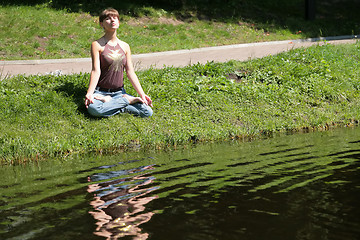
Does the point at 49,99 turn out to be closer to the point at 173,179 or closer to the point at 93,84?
the point at 93,84

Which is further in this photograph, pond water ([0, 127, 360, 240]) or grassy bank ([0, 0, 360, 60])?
grassy bank ([0, 0, 360, 60])

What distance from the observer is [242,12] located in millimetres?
26656

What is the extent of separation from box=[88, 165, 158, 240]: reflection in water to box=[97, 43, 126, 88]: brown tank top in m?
3.54

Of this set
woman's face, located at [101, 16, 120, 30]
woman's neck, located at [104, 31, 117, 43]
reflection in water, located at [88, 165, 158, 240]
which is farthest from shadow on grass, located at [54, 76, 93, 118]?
reflection in water, located at [88, 165, 158, 240]

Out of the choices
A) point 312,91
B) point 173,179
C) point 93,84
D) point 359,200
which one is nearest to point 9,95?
point 93,84

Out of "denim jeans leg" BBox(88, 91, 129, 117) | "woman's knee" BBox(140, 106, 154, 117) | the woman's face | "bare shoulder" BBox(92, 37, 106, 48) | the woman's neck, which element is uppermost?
the woman's face

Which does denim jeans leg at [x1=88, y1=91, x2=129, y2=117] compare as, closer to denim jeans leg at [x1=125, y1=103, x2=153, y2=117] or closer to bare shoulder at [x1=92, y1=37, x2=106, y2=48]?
denim jeans leg at [x1=125, y1=103, x2=153, y2=117]

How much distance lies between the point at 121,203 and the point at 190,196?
0.65m

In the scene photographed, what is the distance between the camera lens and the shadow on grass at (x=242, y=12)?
23.9 meters

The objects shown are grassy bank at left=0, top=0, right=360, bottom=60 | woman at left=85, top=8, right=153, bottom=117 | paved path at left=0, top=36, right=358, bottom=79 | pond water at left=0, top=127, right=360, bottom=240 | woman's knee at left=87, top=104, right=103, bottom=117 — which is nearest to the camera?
pond water at left=0, top=127, right=360, bottom=240

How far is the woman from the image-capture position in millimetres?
8961

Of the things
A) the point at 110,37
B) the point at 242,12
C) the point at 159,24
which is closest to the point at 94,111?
the point at 110,37

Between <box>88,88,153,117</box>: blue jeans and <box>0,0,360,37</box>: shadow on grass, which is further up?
<box>0,0,360,37</box>: shadow on grass

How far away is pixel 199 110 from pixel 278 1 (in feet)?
72.4
